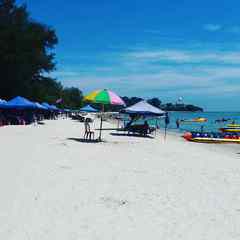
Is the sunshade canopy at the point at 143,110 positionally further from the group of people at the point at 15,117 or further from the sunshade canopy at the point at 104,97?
the group of people at the point at 15,117

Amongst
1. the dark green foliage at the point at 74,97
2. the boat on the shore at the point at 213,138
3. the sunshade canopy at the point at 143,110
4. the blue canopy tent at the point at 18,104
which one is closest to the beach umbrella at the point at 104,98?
the sunshade canopy at the point at 143,110

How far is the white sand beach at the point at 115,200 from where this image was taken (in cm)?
692

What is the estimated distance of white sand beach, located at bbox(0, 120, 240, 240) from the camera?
22.7 feet

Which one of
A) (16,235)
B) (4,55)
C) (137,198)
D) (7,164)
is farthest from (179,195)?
(4,55)

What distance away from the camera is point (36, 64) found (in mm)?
57312

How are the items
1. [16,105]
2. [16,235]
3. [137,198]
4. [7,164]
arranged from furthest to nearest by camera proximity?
[16,105] → [7,164] → [137,198] → [16,235]

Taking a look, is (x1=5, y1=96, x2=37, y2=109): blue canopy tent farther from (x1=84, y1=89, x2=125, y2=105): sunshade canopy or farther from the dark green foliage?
the dark green foliage

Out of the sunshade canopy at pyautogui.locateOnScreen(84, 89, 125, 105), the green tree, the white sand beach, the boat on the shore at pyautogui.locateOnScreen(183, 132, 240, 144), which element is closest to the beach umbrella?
the sunshade canopy at pyautogui.locateOnScreen(84, 89, 125, 105)

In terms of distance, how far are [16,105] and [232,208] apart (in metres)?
30.7

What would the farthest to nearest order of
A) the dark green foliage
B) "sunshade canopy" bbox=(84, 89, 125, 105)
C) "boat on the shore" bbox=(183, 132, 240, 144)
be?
the dark green foliage → "boat on the shore" bbox=(183, 132, 240, 144) → "sunshade canopy" bbox=(84, 89, 125, 105)

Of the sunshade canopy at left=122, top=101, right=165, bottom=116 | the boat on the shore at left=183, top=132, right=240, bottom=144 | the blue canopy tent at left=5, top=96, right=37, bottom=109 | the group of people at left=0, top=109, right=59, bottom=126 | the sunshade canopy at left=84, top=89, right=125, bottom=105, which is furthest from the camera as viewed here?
the group of people at left=0, top=109, right=59, bottom=126

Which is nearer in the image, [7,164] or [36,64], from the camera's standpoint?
[7,164]

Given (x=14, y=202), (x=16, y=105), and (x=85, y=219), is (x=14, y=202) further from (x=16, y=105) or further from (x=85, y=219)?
(x=16, y=105)

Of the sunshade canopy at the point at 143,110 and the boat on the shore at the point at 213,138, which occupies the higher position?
the sunshade canopy at the point at 143,110
